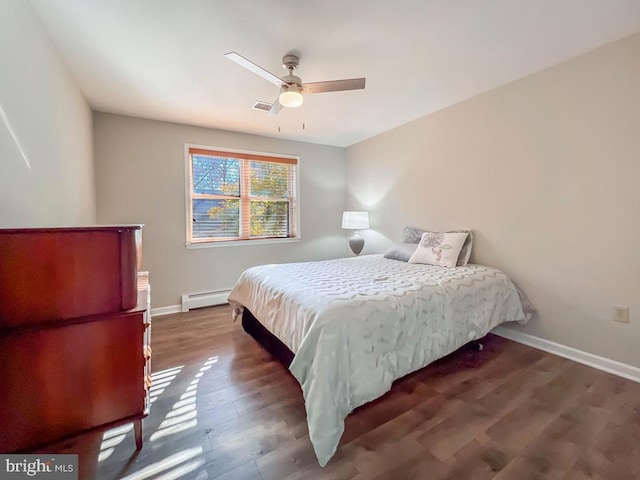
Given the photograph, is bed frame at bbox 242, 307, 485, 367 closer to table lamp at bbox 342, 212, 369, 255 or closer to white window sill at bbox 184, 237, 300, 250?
white window sill at bbox 184, 237, 300, 250

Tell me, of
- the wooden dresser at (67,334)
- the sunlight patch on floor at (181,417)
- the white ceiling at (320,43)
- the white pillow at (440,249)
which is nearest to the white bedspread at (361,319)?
the white pillow at (440,249)

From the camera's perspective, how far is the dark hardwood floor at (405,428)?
129 cm

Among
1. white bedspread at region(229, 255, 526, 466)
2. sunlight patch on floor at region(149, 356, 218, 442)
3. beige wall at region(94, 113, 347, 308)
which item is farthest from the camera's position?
beige wall at region(94, 113, 347, 308)

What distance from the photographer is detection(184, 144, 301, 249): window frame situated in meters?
3.62

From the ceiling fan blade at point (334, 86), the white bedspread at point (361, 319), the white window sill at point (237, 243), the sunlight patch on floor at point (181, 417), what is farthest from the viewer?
the white window sill at point (237, 243)

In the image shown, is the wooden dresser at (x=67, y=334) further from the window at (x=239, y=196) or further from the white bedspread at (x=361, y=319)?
the window at (x=239, y=196)

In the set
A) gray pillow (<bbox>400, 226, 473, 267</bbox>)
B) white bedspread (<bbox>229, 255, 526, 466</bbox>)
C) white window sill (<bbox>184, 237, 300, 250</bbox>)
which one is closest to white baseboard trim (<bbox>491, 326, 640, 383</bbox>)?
white bedspread (<bbox>229, 255, 526, 466</bbox>)

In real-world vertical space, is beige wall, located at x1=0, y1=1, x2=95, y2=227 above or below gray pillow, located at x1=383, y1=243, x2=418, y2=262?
above

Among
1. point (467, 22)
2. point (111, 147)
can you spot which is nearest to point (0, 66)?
point (111, 147)

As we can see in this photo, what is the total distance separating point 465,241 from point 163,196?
3623 mm

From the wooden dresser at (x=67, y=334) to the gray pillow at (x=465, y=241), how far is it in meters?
2.80

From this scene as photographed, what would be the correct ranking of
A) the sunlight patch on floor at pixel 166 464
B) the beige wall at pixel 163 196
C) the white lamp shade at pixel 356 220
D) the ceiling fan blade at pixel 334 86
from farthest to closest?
the white lamp shade at pixel 356 220
the beige wall at pixel 163 196
the ceiling fan blade at pixel 334 86
the sunlight patch on floor at pixel 166 464

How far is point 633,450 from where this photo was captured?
139 centimetres

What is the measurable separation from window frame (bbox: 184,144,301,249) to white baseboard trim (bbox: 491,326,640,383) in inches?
119
